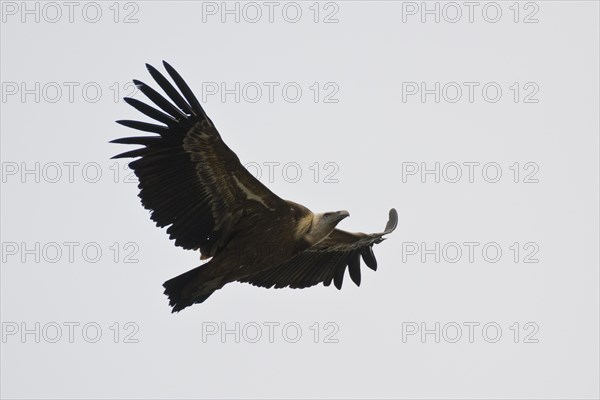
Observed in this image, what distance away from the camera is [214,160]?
18266mm

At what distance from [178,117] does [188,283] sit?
237 cm

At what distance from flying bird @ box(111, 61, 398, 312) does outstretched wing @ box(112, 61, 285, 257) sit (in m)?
0.01

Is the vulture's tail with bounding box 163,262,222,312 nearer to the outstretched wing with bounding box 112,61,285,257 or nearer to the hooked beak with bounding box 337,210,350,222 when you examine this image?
the outstretched wing with bounding box 112,61,285,257

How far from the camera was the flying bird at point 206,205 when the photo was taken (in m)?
18.0

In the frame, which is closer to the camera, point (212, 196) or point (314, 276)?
point (212, 196)

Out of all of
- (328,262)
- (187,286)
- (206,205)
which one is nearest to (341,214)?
(206,205)

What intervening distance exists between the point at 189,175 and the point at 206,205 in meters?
0.61

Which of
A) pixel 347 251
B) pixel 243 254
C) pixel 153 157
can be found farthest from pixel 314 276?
pixel 153 157

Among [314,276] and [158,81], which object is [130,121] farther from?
[314,276]

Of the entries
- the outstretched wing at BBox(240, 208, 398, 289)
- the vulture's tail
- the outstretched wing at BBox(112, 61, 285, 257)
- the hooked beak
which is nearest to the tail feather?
the vulture's tail

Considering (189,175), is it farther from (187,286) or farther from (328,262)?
(328,262)

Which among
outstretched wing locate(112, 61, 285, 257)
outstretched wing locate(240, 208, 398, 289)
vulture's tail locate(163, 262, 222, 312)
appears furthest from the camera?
outstretched wing locate(240, 208, 398, 289)

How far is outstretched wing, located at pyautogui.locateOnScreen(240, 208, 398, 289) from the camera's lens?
20.7m

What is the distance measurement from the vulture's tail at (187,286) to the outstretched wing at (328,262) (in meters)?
1.69
